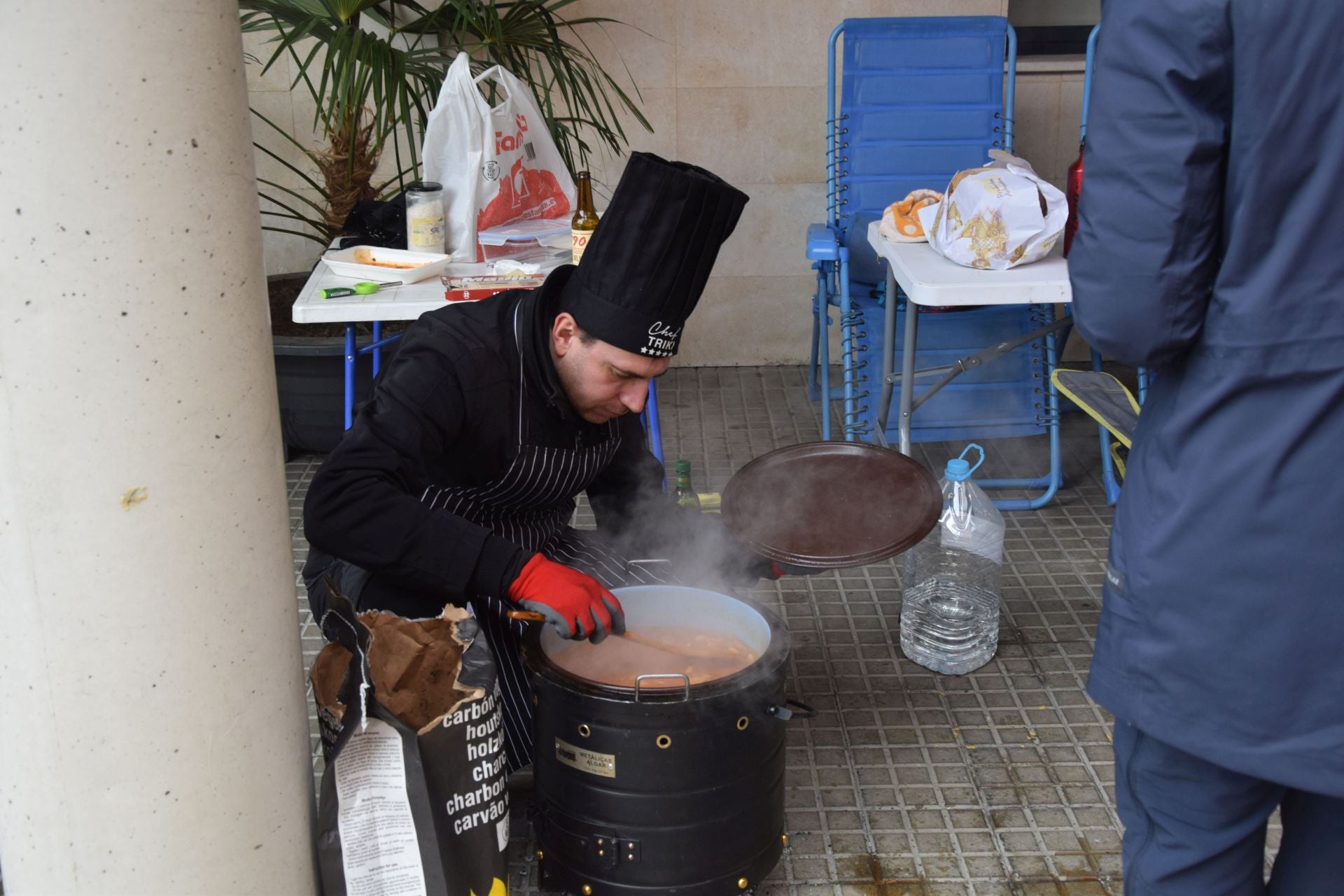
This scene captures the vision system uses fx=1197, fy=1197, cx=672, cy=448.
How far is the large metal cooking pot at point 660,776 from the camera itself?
1.86m

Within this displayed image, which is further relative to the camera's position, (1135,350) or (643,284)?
(643,284)

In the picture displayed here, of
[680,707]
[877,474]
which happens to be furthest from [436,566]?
[877,474]

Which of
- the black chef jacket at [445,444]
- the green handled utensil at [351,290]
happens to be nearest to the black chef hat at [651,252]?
the black chef jacket at [445,444]

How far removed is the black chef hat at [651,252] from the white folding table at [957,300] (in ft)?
3.40

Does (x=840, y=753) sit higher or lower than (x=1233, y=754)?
lower

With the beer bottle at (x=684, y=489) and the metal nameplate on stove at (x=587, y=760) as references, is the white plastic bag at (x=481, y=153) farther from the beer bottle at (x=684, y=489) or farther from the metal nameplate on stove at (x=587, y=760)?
the metal nameplate on stove at (x=587, y=760)

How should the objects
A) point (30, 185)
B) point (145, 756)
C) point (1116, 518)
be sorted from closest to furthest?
point (30, 185)
point (145, 756)
point (1116, 518)

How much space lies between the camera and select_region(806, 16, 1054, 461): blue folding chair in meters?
3.95

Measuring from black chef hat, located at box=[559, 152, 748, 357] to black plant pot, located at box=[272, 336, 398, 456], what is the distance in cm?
187

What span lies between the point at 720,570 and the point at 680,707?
66 cm

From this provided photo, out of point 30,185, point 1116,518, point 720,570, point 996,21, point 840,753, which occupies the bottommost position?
point 840,753

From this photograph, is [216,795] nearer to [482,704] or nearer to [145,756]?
[145,756]

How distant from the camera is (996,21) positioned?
13.2 feet

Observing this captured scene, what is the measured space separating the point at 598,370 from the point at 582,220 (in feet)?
3.72
